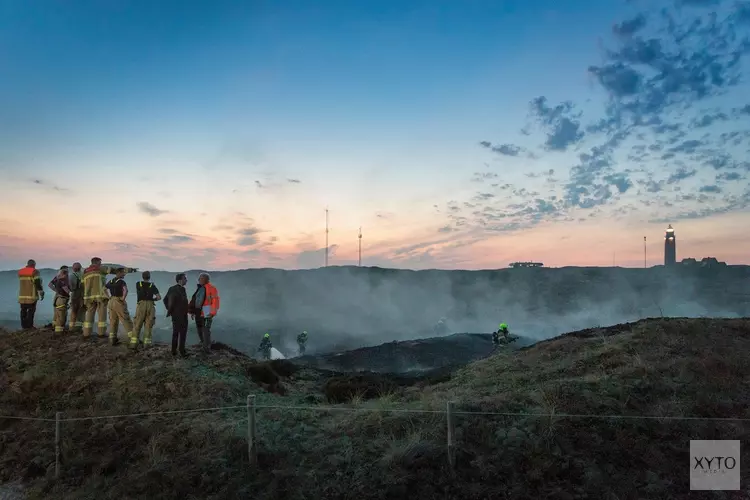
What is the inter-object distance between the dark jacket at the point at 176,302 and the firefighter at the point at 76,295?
413 cm

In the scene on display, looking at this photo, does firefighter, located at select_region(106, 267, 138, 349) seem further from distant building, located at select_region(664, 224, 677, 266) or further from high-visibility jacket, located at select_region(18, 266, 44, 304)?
distant building, located at select_region(664, 224, 677, 266)

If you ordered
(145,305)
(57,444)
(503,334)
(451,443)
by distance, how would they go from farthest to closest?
1. (503,334)
2. (145,305)
3. (57,444)
4. (451,443)

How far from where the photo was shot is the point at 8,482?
→ 777 cm

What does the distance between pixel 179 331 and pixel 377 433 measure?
7.08 meters

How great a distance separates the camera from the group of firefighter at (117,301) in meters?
12.1

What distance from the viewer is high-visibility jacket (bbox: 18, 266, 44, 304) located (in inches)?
571

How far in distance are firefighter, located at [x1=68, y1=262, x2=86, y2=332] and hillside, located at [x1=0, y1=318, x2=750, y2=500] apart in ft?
7.58

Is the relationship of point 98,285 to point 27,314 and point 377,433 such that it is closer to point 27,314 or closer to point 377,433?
point 27,314

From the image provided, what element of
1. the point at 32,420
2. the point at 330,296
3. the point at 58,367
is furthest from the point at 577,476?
the point at 330,296

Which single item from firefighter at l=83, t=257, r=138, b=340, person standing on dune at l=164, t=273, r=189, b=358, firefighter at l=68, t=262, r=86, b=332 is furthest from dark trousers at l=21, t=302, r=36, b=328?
person standing on dune at l=164, t=273, r=189, b=358

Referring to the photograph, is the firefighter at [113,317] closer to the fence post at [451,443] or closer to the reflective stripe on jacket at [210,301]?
the reflective stripe on jacket at [210,301]

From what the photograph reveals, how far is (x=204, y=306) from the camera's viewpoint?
1281 centimetres

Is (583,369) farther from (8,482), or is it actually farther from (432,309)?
(432,309)

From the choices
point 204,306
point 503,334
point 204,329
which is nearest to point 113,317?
point 204,329
